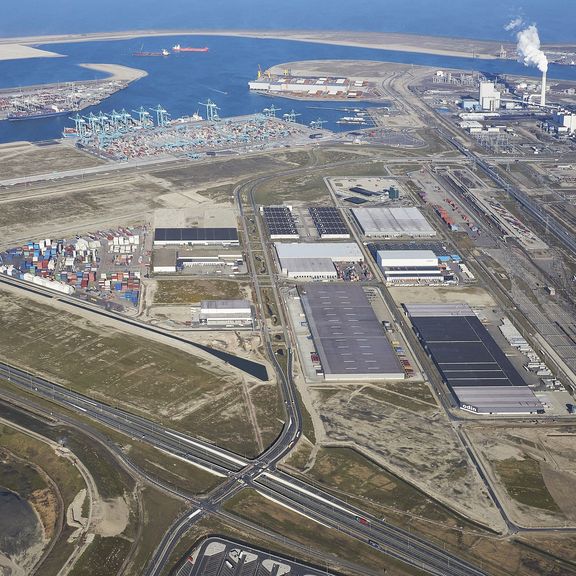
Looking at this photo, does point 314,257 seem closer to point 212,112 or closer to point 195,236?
point 195,236

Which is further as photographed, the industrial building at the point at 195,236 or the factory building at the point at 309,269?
the industrial building at the point at 195,236

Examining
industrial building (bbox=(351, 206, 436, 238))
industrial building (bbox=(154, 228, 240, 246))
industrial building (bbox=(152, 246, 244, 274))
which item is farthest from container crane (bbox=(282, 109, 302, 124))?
industrial building (bbox=(152, 246, 244, 274))

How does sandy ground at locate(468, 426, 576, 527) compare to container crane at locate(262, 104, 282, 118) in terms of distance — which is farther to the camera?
container crane at locate(262, 104, 282, 118)

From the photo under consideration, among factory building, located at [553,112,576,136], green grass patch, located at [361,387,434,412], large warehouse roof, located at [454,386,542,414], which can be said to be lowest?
green grass patch, located at [361,387,434,412]

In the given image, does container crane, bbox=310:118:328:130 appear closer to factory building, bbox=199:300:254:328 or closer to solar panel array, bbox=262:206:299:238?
solar panel array, bbox=262:206:299:238

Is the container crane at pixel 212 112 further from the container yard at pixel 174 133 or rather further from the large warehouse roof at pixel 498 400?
the large warehouse roof at pixel 498 400

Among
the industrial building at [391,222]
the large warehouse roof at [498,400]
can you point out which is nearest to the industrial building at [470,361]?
the large warehouse roof at [498,400]
